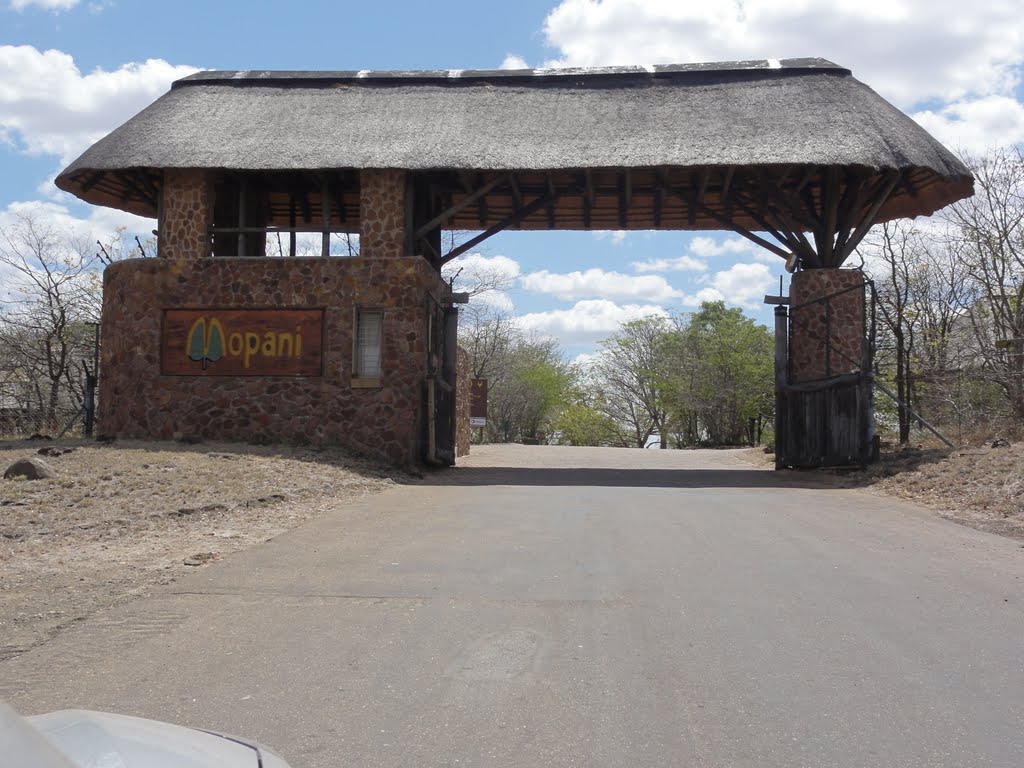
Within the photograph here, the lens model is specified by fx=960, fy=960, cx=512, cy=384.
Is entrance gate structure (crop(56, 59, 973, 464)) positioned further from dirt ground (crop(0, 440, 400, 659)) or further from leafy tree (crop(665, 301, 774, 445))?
leafy tree (crop(665, 301, 774, 445))

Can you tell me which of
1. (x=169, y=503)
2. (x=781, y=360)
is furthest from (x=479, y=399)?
(x=169, y=503)

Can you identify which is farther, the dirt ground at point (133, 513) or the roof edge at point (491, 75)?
the roof edge at point (491, 75)

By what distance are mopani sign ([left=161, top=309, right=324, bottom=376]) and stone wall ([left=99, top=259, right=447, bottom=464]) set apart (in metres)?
0.13

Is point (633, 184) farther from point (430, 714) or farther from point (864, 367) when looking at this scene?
point (430, 714)

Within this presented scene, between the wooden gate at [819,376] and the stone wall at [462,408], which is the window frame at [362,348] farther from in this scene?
the wooden gate at [819,376]

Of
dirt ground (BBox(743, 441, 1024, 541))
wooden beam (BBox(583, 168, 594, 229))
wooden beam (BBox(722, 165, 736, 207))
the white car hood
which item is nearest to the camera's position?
the white car hood

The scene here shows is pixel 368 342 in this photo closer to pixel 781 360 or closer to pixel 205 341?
pixel 205 341

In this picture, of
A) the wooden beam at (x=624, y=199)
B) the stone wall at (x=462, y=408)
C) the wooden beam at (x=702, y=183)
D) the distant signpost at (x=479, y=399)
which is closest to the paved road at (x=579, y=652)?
the wooden beam at (x=702, y=183)

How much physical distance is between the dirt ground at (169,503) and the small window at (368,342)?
78.9 inches

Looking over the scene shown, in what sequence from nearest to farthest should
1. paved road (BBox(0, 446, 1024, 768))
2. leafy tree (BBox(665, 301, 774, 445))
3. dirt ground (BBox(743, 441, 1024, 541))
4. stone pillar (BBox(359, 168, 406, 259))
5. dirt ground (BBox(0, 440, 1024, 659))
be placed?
paved road (BBox(0, 446, 1024, 768)) → dirt ground (BBox(0, 440, 1024, 659)) → dirt ground (BBox(743, 441, 1024, 541)) → stone pillar (BBox(359, 168, 406, 259)) → leafy tree (BBox(665, 301, 774, 445))

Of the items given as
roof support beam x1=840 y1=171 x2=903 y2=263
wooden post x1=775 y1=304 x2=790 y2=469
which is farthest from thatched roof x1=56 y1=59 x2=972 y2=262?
wooden post x1=775 y1=304 x2=790 y2=469

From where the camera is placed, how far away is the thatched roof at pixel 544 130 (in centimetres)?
1706

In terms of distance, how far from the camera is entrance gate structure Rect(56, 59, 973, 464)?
55.6 ft

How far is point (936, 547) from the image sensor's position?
335 inches
